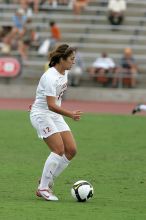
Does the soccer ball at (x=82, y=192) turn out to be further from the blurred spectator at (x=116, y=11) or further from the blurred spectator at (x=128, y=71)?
the blurred spectator at (x=116, y=11)

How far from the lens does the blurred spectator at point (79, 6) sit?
31.6 meters

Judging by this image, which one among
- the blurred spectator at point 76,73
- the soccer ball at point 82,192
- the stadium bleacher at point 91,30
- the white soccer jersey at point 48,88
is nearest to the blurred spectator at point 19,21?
the stadium bleacher at point 91,30

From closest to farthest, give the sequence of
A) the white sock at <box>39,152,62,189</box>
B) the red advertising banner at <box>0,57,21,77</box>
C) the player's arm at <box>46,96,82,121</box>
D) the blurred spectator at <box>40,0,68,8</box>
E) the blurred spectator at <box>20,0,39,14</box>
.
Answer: the player's arm at <box>46,96,82,121</box> < the white sock at <box>39,152,62,189</box> < the red advertising banner at <box>0,57,21,77</box> < the blurred spectator at <box>20,0,39,14</box> < the blurred spectator at <box>40,0,68,8</box>

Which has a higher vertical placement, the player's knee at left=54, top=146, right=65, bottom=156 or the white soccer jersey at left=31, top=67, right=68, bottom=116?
the white soccer jersey at left=31, top=67, right=68, bottom=116

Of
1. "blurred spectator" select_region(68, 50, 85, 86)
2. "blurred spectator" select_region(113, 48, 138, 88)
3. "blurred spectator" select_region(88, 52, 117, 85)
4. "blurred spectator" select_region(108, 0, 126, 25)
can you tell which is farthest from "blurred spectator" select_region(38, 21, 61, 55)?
"blurred spectator" select_region(113, 48, 138, 88)

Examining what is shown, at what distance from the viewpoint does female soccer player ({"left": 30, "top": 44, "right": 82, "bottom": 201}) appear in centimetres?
960

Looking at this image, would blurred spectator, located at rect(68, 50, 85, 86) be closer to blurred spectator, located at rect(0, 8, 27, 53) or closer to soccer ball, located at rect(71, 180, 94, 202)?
blurred spectator, located at rect(0, 8, 27, 53)

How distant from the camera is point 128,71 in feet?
90.6

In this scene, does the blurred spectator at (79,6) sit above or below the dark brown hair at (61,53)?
below

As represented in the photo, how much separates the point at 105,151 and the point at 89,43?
15749mm

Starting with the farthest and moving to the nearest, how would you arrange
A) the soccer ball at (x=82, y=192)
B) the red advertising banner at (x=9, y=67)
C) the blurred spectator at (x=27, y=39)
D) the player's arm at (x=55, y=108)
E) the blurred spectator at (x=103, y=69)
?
1. the blurred spectator at (x=27, y=39)
2. the red advertising banner at (x=9, y=67)
3. the blurred spectator at (x=103, y=69)
4. the soccer ball at (x=82, y=192)
5. the player's arm at (x=55, y=108)

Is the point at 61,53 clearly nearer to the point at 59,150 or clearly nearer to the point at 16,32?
the point at 59,150

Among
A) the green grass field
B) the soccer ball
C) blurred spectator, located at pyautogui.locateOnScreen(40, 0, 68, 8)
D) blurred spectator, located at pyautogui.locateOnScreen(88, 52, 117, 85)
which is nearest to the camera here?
the green grass field

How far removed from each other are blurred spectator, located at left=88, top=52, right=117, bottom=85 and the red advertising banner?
8.83 ft
